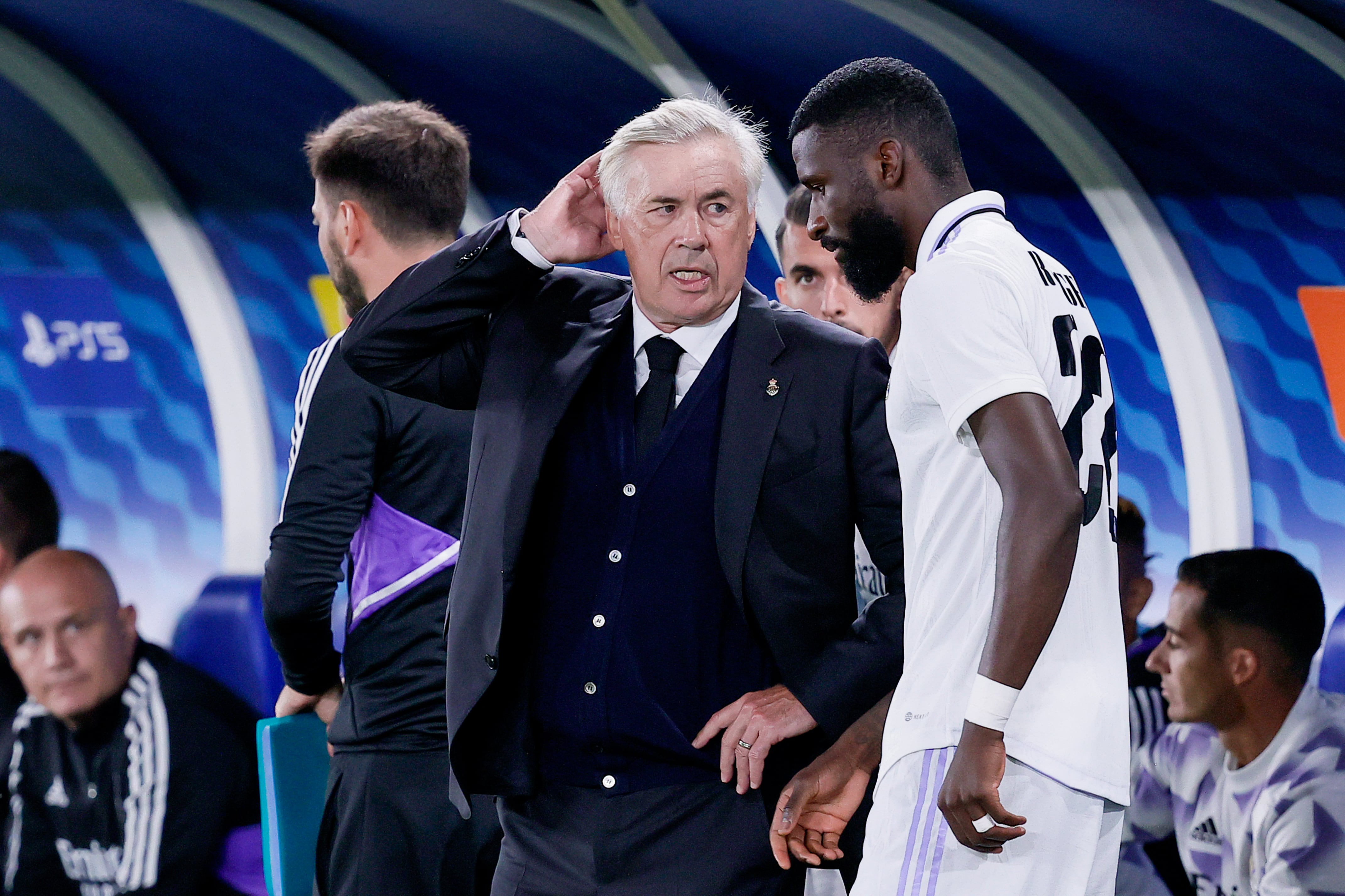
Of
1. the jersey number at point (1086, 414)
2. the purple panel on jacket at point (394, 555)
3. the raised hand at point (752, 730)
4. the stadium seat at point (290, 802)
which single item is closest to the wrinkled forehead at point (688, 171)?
the jersey number at point (1086, 414)

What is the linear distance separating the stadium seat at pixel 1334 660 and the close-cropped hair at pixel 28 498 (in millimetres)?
4530

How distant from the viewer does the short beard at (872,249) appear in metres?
2.13

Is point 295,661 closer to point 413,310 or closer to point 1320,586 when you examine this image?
point 413,310

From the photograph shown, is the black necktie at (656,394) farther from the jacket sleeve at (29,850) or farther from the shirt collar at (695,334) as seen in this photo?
the jacket sleeve at (29,850)

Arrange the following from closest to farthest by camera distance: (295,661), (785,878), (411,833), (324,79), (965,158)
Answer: (785,878) → (411,833) → (295,661) → (965,158) → (324,79)

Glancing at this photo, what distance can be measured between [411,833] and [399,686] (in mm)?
293

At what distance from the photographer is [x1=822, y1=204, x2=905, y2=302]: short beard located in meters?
2.13

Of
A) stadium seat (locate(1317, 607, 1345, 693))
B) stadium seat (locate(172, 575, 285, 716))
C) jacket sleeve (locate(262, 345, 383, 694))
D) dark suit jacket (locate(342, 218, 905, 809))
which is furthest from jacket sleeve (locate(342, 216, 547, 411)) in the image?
stadium seat (locate(172, 575, 285, 716))

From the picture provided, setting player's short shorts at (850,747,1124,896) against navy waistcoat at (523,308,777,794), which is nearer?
player's short shorts at (850,747,1124,896)

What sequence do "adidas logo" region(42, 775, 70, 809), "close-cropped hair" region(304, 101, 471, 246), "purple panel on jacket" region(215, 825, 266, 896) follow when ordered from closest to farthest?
"close-cropped hair" region(304, 101, 471, 246), "purple panel on jacket" region(215, 825, 266, 896), "adidas logo" region(42, 775, 70, 809)

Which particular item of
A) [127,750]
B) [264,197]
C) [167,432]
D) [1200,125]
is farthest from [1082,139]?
[127,750]

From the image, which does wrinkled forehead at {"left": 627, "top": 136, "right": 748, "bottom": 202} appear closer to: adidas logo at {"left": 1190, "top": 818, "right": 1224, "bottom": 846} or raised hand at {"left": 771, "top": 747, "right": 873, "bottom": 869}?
raised hand at {"left": 771, "top": 747, "right": 873, "bottom": 869}

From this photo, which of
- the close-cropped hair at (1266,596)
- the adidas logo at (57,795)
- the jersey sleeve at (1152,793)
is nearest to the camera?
the close-cropped hair at (1266,596)

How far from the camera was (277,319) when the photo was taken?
567cm
